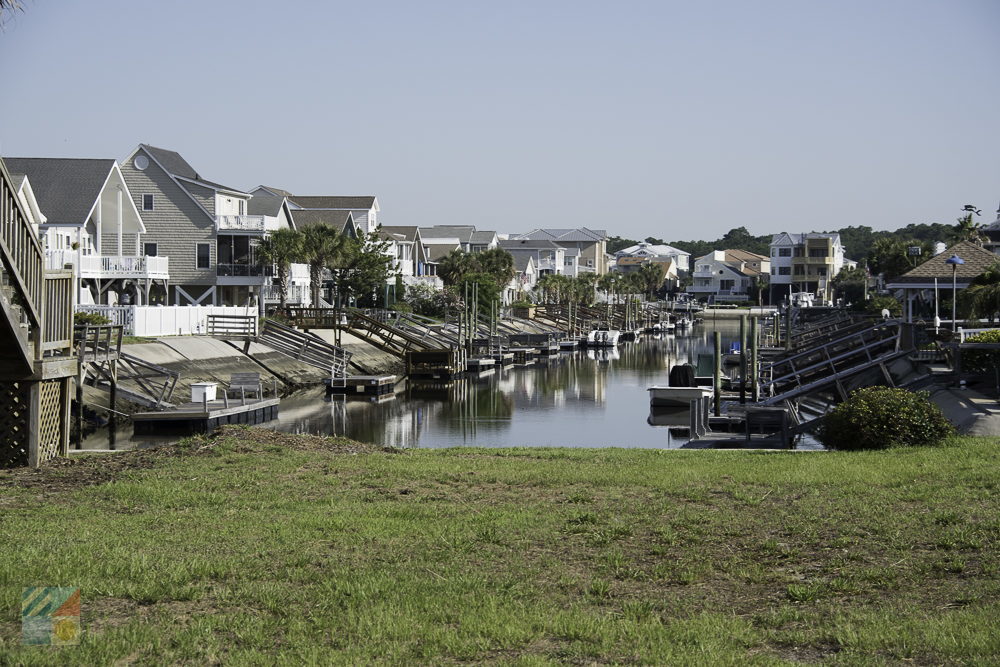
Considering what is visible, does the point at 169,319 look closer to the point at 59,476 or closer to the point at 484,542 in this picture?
the point at 59,476

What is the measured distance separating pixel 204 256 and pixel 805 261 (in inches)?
5310

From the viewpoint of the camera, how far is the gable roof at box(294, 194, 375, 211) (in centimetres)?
10231

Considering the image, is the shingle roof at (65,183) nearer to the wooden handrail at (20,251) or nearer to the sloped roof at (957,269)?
the sloped roof at (957,269)

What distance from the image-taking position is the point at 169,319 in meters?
57.2

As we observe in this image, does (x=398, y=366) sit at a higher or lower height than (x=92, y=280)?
lower

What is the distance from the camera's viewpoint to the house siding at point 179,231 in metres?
77.4

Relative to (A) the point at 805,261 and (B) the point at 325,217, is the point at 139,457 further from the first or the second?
(A) the point at 805,261

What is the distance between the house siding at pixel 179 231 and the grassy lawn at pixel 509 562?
201 ft

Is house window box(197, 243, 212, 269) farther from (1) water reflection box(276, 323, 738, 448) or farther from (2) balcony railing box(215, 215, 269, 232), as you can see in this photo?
(1) water reflection box(276, 323, 738, 448)

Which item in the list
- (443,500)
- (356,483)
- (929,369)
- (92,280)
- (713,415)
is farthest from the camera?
(92,280)

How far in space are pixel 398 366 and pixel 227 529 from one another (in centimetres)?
5698

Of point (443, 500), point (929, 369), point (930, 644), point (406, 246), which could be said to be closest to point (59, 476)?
point (443, 500)

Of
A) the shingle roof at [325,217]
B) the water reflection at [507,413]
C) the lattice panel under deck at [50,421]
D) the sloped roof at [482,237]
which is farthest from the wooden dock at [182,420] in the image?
the sloped roof at [482,237]

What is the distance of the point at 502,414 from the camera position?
4850cm
